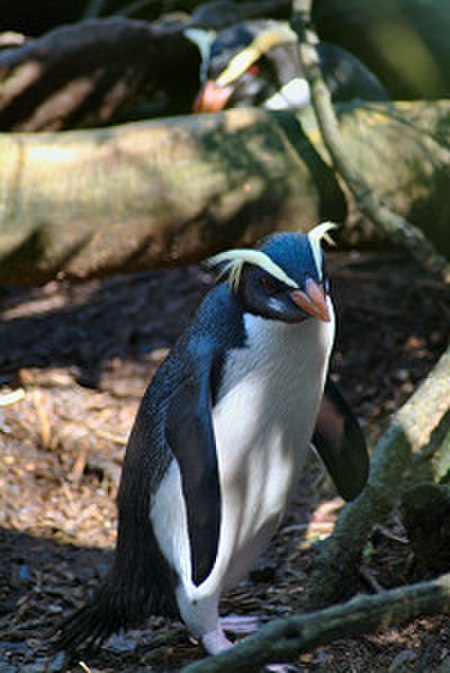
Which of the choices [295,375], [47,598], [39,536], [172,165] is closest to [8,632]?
[47,598]

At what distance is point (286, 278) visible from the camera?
2125mm

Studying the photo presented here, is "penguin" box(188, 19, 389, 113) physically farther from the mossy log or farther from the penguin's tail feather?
the penguin's tail feather

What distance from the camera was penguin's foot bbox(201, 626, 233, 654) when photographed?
2238mm

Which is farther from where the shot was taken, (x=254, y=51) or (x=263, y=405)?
(x=254, y=51)

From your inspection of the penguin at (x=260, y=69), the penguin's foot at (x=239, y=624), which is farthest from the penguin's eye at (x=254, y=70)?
the penguin's foot at (x=239, y=624)

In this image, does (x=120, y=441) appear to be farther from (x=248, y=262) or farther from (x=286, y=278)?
(x=286, y=278)

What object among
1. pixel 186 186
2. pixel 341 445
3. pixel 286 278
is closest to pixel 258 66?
pixel 186 186

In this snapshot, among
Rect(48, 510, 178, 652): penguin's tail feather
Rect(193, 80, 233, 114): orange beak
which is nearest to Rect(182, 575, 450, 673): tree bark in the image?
Rect(48, 510, 178, 652): penguin's tail feather

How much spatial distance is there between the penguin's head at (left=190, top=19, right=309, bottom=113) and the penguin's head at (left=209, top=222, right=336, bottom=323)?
253 centimetres

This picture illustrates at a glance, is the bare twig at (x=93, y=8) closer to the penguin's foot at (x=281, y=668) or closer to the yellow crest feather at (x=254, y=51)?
the yellow crest feather at (x=254, y=51)

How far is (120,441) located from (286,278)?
1.56 metres

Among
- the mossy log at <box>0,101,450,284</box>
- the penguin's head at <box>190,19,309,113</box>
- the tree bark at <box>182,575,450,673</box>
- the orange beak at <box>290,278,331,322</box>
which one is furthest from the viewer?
the penguin's head at <box>190,19,309,113</box>

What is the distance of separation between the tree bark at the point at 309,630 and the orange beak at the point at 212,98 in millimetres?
3361

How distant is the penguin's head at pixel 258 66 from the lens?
4648 mm
